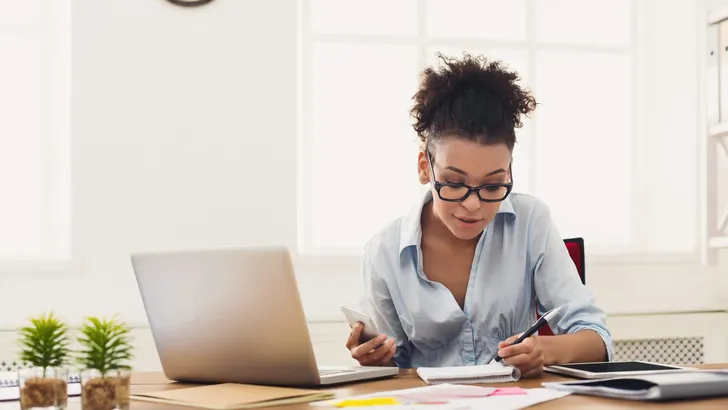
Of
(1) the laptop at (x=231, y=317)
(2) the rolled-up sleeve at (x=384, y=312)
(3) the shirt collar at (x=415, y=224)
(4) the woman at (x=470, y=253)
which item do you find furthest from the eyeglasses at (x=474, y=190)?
(1) the laptop at (x=231, y=317)

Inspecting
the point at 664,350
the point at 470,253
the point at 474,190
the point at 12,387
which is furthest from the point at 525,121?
the point at 12,387

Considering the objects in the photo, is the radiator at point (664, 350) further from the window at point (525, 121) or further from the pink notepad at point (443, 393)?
the pink notepad at point (443, 393)

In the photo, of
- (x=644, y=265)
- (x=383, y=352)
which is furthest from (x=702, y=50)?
(x=383, y=352)

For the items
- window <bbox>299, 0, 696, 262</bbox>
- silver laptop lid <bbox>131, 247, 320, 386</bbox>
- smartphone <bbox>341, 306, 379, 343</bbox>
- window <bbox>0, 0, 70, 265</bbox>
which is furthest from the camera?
window <bbox>299, 0, 696, 262</bbox>

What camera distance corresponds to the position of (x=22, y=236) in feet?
9.93

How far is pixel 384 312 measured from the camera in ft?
6.53

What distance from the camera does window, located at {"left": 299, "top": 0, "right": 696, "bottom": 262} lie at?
3244 mm

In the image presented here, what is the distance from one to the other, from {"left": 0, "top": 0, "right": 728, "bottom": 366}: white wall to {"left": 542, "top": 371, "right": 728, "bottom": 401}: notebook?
188cm

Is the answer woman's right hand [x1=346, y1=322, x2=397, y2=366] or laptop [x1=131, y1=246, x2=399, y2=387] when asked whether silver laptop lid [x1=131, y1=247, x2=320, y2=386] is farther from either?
woman's right hand [x1=346, y1=322, x2=397, y2=366]

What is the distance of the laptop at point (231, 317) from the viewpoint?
1.30 metres

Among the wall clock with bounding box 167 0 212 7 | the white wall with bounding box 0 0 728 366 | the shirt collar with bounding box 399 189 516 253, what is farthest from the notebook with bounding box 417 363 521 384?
the wall clock with bounding box 167 0 212 7

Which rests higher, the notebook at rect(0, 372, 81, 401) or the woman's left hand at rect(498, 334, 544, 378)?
the woman's left hand at rect(498, 334, 544, 378)

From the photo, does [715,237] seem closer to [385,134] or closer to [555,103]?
[555,103]

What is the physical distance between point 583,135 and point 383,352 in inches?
83.2
